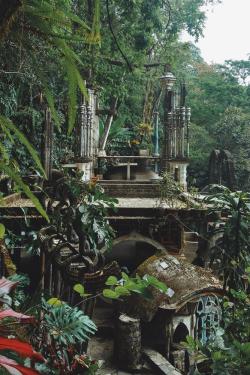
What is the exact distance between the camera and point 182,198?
8.84m

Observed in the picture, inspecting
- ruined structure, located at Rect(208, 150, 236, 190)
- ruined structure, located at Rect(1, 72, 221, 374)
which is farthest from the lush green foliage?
ruined structure, located at Rect(208, 150, 236, 190)

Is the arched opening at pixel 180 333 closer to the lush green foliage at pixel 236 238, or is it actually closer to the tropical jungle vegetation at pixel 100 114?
the tropical jungle vegetation at pixel 100 114

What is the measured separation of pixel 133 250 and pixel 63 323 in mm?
8540

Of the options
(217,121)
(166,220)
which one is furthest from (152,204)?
(217,121)

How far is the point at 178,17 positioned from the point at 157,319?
12810 millimetres

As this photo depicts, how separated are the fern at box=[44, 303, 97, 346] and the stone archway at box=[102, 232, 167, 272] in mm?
5074

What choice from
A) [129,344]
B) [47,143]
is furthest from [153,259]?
[47,143]

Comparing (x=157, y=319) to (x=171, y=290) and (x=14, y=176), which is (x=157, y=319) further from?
(x=14, y=176)

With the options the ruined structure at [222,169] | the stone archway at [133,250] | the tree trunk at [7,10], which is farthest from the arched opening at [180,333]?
the ruined structure at [222,169]

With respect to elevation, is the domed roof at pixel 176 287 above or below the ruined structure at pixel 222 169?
below

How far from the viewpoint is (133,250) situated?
10930 millimetres

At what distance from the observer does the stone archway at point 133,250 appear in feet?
28.2

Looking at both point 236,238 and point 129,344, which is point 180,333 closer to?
point 129,344

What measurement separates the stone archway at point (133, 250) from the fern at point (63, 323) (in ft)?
16.6
